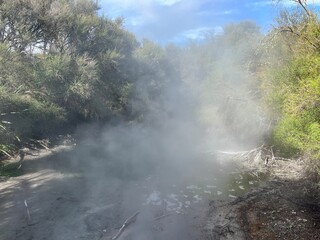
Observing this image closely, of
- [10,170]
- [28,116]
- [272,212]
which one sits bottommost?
[272,212]

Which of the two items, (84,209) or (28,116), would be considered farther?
(28,116)

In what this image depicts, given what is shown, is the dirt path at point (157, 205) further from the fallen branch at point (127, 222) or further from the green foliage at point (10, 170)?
the green foliage at point (10, 170)

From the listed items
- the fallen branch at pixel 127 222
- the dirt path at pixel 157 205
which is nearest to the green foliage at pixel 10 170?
the dirt path at pixel 157 205

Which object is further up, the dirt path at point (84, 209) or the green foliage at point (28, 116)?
the green foliage at point (28, 116)

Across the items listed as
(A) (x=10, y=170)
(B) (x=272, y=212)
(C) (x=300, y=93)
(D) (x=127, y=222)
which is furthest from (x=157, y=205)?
(A) (x=10, y=170)

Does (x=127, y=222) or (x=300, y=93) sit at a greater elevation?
(x=300, y=93)

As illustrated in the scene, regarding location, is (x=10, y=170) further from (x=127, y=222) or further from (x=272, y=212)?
(x=272, y=212)

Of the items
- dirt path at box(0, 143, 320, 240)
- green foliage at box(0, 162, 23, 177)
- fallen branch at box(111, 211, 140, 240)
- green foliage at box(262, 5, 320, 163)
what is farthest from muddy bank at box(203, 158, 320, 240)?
green foliage at box(0, 162, 23, 177)

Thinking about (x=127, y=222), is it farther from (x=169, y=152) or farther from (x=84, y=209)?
(x=169, y=152)

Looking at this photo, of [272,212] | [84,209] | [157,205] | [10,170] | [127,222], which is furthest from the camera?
[10,170]

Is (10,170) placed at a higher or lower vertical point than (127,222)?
higher

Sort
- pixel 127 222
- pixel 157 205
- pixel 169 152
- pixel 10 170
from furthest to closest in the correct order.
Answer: pixel 169 152 < pixel 10 170 < pixel 157 205 < pixel 127 222

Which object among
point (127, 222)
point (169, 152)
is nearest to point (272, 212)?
point (127, 222)

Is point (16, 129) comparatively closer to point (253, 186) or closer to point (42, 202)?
point (42, 202)
